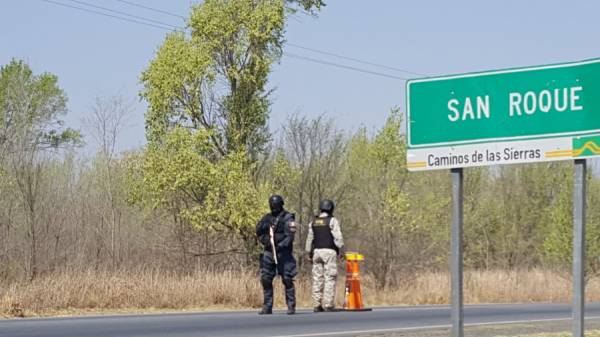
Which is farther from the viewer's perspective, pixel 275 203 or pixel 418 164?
pixel 275 203

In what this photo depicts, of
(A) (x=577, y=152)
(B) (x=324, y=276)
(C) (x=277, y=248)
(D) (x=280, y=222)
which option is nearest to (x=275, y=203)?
(D) (x=280, y=222)

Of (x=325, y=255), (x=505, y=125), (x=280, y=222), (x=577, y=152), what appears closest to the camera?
(x=577, y=152)

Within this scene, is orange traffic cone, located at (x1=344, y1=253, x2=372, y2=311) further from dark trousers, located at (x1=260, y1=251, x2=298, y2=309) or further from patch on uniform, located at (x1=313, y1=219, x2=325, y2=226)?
dark trousers, located at (x1=260, y1=251, x2=298, y2=309)

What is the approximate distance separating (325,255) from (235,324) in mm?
3776

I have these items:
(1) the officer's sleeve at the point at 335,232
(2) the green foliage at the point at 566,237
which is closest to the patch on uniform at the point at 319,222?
(1) the officer's sleeve at the point at 335,232

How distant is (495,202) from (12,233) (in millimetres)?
26725

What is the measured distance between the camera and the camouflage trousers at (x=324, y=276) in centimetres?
1850

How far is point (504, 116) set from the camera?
8266 mm

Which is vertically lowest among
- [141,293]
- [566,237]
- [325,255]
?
[141,293]

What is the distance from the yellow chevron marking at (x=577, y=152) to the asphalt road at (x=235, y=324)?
239 inches

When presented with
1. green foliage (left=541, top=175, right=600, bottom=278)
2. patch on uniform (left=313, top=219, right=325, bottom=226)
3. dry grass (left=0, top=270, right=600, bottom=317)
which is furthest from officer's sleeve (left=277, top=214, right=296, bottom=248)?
green foliage (left=541, top=175, right=600, bottom=278)

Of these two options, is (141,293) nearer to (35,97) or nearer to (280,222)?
(280,222)

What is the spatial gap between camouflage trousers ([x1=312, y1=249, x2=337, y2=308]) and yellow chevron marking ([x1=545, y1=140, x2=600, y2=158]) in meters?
10.6

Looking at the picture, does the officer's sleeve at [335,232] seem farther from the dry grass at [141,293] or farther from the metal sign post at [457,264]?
the metal sign post at [457,264]
